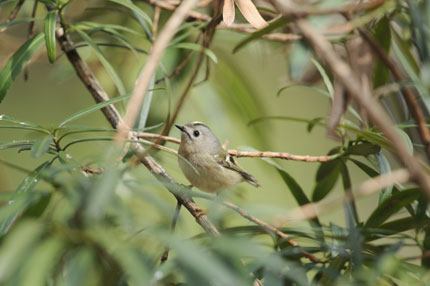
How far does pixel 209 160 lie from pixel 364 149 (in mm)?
823

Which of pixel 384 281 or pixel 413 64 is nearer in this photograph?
pixel 384 281

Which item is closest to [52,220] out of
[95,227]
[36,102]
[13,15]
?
[95,227]

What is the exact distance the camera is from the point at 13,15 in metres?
1.18

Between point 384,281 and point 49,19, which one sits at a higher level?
point 49,19

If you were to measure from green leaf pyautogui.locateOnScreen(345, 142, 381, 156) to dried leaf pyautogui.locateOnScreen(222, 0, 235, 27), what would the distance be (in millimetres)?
399

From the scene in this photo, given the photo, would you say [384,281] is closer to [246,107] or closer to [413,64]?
[413,64]

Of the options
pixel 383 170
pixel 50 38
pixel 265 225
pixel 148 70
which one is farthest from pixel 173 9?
pixel 148 70

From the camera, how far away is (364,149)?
100 cm

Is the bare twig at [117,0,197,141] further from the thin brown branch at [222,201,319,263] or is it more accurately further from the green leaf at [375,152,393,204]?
the green leaf at [375,152,393,204]

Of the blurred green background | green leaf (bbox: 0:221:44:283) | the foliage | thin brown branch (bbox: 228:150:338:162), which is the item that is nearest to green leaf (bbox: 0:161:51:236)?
the foliage

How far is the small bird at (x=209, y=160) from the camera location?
1.71m

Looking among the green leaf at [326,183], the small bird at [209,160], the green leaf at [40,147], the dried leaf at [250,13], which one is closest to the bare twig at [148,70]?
the green leaf at [40,147]

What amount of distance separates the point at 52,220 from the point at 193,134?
1.29 meters

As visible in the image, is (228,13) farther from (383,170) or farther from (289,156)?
(383,170)
